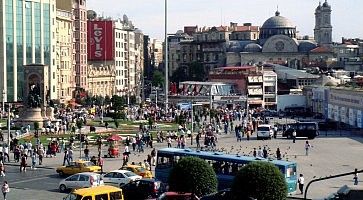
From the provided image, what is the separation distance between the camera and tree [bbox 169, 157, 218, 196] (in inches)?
1011

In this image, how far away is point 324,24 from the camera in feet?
598

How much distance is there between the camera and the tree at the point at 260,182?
2283cm

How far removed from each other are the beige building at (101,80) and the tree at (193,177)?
9424 cm

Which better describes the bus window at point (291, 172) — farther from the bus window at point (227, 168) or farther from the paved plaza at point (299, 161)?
the bus window at point (227, 168)

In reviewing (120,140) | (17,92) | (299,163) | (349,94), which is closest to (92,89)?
(17,92)

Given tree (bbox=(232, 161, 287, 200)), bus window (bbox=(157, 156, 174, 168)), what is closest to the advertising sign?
bus window (bbox=(157, 156, 174, 168))

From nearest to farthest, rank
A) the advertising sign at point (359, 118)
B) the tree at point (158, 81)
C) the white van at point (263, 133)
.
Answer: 1. the white van at point (263, 133)
2. the advertising sign at point (359, 118)
3. the tree at point (158, 81)

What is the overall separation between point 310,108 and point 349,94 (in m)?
28.4

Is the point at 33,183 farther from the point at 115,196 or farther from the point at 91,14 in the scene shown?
the point at 91,14

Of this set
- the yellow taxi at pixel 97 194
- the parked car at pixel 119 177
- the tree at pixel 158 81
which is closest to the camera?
the yellow taxi at pixel 97 194

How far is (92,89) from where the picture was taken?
12156 centimetres

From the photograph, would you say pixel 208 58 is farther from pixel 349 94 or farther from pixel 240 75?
pixel 349 94

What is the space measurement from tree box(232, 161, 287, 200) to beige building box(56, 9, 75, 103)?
78.9 metres

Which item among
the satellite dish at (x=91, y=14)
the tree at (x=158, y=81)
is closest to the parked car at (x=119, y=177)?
the satellite dish at (x=91, y=14)
